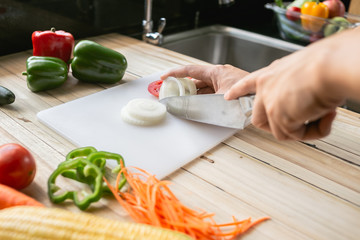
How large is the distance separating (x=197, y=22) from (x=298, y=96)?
1.81m

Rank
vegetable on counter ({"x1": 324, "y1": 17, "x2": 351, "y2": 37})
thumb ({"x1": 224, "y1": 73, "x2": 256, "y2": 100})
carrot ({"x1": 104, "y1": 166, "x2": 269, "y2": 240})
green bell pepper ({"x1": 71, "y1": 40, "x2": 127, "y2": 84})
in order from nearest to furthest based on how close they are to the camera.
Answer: carrot ({"x1": 104, "y1": 166, "x2": 269, "y2": 240}), thumb ({"x1": 224, "y1": 73, "x2": 256, "y2": 100}), green bell pepper ({"x1": 71, "y1": 40, "x2": 127, "y2": 84}), vegetable on counter ({"x1": 324, "y1": 17, "x2": 351, "y2": 37})

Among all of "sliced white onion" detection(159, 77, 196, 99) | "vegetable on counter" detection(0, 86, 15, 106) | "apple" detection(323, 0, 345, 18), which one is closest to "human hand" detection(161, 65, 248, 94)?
"sliced white onion" detection(159, 77, 196, 99)

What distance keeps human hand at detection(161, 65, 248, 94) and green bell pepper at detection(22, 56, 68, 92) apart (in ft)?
1.21

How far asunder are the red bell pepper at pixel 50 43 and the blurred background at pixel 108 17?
272 millimetres

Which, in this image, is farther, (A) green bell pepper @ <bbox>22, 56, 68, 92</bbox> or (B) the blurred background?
(B) the blurred background

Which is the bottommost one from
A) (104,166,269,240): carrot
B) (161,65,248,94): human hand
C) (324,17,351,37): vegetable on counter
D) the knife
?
(104,166,269,240): carrot

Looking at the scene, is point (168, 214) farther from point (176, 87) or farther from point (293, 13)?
point (293, 13)

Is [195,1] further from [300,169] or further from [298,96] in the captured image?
[298,96]

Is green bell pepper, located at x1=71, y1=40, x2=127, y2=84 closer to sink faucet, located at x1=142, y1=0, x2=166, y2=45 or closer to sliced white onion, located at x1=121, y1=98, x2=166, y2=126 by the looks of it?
sliced white onion, located at x1=121, y1=98, x2=166, y2=126

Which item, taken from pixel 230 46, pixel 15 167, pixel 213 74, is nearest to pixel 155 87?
pixel 213 74

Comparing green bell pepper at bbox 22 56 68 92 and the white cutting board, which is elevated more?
green bell pepper at bbox 22 56 68 92

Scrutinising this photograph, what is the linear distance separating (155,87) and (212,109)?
0.29 meters

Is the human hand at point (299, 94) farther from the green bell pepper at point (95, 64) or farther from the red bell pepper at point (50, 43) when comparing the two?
the red bell pepper at point (50, 43)

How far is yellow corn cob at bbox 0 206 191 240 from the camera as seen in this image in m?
0.63
